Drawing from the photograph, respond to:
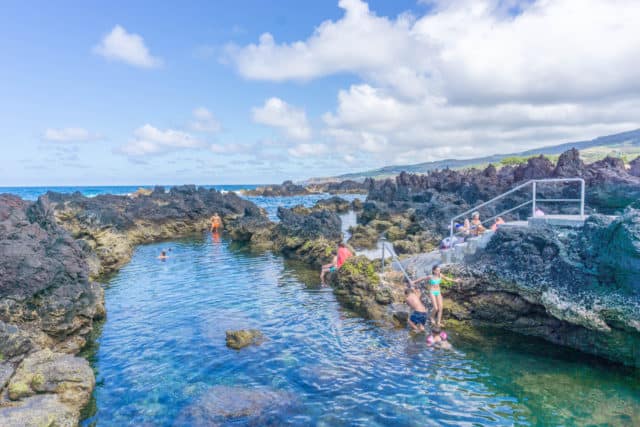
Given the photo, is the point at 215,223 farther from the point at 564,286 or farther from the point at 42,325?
the point at 564,286

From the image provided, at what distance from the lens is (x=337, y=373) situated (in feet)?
36.0

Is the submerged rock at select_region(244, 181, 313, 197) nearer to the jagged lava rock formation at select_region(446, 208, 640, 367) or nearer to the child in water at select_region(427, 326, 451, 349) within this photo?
the jagged lava rock formation at select_region(446, 208, 640, 367)

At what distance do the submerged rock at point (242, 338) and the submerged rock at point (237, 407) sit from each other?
105 inches

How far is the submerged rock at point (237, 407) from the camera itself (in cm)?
877

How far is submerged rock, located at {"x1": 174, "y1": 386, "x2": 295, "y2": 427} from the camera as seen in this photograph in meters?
8.77

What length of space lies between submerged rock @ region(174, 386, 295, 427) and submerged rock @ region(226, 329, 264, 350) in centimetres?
266

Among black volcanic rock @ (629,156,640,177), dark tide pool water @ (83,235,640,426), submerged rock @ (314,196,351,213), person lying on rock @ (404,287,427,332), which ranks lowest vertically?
dark tide pool water @ (83,235,640,426)

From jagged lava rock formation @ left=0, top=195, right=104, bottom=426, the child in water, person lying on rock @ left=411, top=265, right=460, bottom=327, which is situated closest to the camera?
jagged lava rock formation @ left=0, top=195, right=104, bottom=426

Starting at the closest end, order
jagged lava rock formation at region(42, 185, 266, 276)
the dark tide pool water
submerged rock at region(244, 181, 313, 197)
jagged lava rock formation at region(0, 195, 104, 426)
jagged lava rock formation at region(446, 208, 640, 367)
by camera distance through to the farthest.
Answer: jagged lava rock formation at region(0, 195, 104, 426) < the dark tide pool water < jagged lava rock formation at region(446, 208, 640, 367) < jagged lava rock formation at region(42, 185, 266, 276) < submerged rock at region(244, 181, 313, 197)

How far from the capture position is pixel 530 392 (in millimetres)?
9688

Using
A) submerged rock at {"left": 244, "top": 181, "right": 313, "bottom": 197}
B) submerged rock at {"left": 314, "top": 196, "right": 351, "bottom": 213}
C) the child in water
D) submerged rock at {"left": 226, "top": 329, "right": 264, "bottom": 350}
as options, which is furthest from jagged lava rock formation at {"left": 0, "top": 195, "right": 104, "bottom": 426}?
submerged rock at {"left": 244, "top": 181, "right": 313, "bottom": 197}

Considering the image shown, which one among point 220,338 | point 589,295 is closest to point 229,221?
point 220,338

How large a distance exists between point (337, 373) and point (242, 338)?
3799mm

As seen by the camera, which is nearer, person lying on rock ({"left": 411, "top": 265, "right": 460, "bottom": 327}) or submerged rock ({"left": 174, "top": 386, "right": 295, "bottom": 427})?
submerged rock ({"left": 174, "top": 386, "right": 295, "bottom": 427})
